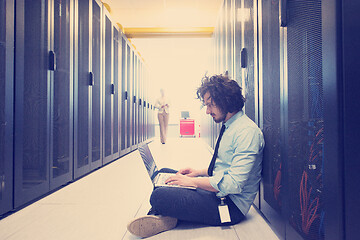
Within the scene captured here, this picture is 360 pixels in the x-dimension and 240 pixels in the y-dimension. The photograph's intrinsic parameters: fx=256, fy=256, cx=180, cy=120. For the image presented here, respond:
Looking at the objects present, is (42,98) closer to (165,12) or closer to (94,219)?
(94,219)

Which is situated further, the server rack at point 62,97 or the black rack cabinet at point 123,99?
the black rack cabinet at point 123,99

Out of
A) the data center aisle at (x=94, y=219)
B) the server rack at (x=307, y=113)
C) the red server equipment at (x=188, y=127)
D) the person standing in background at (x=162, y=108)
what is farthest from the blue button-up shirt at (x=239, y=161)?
the red server equipment at (x=188, y=127)

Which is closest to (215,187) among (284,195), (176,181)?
(176,181)

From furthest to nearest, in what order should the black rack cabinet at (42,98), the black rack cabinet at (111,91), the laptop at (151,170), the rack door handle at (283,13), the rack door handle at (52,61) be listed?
the black rack cabinet at (111,91), the rack door handle at (52,61), the black rack cabinet at (42,98), the laptop at (151,170), the rack door handle at (283,13)

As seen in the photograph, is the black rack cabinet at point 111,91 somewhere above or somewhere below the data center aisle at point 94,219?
above

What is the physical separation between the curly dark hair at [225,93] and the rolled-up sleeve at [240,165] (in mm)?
240

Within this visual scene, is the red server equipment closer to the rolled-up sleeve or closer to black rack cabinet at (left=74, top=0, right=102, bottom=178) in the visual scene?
black rack cabinet at (left=74, top=0, right=102, bottom=178)

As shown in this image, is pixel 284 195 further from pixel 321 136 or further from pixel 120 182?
pixel 120 182

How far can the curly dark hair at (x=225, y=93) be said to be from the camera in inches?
62.9

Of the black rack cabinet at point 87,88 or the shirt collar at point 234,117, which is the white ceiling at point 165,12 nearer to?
the black rack cabinet at point 87,88

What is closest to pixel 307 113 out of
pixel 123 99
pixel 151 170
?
pixel 151 170

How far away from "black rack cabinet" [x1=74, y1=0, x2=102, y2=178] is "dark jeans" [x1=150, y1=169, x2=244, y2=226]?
1545 millimetres

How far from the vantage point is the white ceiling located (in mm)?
5209

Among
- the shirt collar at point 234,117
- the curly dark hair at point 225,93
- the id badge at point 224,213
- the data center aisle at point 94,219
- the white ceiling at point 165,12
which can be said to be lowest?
the data center aisle at point 94,219
